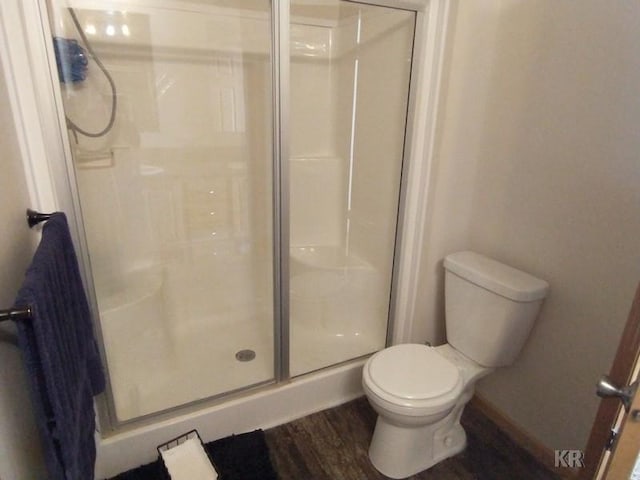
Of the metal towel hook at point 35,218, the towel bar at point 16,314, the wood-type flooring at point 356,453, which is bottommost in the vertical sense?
the wood-type flooring at point 356,453

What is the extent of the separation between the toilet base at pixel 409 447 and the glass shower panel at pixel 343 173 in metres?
0.51

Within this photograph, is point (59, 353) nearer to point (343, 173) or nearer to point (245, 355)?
point (245, 355)

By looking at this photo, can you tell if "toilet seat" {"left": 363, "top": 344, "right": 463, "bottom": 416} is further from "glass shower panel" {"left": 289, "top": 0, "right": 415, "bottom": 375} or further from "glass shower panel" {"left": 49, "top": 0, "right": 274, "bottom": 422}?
"glass shower panel" {"left": 49, "top": 0, "right": 274, "bottom": 422}

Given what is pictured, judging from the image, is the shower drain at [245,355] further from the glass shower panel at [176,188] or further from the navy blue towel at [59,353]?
the navy blue towel at [59,353]

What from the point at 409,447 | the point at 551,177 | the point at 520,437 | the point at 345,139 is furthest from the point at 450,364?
the point at 345,139

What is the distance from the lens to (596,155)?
1.34 metres

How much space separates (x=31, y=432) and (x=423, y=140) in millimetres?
1706

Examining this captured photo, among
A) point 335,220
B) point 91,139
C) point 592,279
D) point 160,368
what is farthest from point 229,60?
point 592,279

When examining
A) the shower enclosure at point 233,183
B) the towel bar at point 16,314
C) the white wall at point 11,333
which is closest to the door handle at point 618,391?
the towel bar at point 16,314

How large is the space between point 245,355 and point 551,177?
1674mm

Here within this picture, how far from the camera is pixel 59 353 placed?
80cm

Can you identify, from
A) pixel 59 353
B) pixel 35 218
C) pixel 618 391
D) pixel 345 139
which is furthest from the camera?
pixel 345 139

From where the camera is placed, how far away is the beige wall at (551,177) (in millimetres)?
1290

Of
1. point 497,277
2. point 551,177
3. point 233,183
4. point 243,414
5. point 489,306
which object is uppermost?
point 551,177
